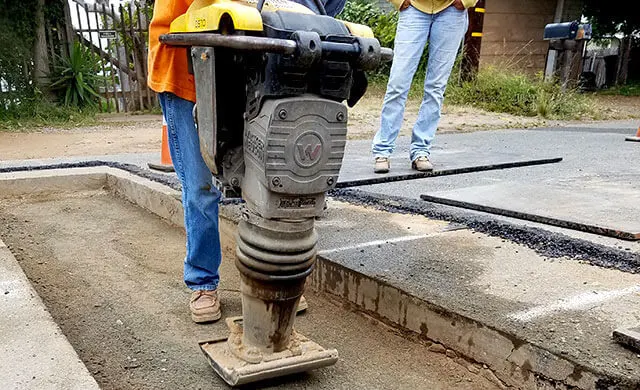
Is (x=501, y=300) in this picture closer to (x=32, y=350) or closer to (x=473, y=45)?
(x=32, y=350)

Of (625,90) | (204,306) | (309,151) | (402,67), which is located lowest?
(625,90)

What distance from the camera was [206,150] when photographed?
1759 mm

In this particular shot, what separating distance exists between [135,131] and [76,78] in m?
2.29

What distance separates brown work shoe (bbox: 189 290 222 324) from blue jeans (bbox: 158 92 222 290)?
3cm

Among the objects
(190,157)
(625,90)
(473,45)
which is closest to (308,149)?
(190,157)

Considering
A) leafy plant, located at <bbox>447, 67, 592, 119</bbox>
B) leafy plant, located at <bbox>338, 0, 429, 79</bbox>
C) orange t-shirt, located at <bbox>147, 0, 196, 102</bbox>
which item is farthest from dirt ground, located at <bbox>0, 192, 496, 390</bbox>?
leafy plant, located at <bbox>338, 0, 429, 79</bbox>

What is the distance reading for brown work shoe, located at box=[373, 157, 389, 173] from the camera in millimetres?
4152

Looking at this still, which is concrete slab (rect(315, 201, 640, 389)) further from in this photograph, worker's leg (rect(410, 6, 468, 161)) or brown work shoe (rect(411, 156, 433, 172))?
worker's leg (rect(410, 6, 468, 161))

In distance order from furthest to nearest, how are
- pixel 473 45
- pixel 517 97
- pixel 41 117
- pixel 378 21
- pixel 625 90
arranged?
pixel 625 90 → pixel 378 21 → pixel 473 45 → pixel 517 97 → pixel 41 117

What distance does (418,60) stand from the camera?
4133 millimetres

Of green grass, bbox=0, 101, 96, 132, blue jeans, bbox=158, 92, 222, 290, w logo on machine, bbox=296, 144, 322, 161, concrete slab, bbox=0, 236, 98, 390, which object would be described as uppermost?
w logo on machine, bbox=296, 144, 322, 161

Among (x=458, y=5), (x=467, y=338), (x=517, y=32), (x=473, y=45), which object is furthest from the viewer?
(x=517, y=32)

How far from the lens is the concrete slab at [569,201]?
268cm

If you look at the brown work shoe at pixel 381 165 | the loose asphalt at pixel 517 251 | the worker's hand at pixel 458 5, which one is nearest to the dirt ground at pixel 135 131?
the loose asphalt at pixel 517 251
